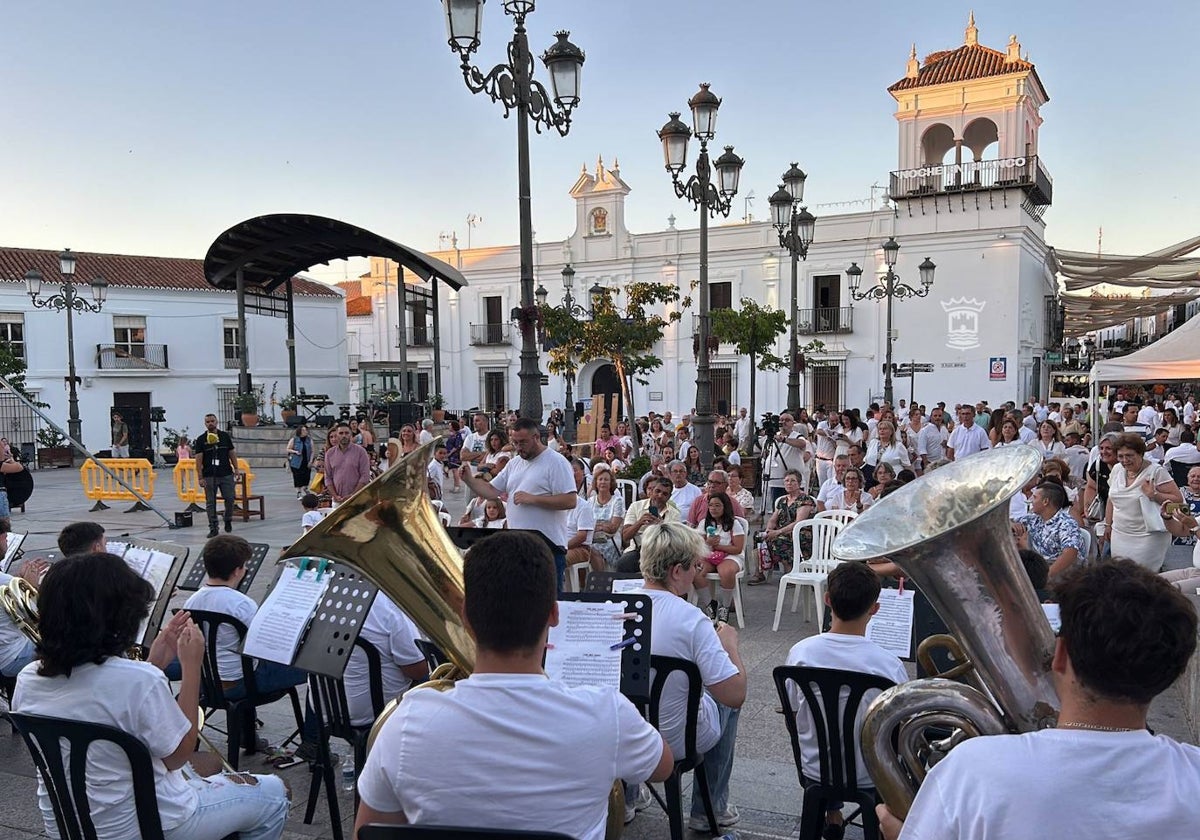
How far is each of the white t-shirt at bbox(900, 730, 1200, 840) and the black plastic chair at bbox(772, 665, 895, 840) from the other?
5.10 feet

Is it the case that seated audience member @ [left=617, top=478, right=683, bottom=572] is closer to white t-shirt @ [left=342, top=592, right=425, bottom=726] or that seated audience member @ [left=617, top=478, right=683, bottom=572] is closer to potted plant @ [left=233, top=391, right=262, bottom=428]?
white t-shirt @ [left=342, top=592, right=425, bottom=726]

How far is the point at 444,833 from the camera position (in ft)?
5.48

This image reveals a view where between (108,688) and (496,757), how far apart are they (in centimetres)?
135

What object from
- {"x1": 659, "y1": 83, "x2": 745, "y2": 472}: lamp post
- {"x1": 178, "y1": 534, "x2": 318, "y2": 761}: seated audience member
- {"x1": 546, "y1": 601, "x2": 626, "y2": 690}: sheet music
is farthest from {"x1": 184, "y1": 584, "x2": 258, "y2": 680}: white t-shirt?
{"x1": 659, "y1": 83, "x2": 745, "y2": 472}: lamp post

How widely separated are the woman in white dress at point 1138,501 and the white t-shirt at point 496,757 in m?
5.74

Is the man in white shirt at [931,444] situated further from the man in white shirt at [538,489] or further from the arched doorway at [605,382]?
the arched doorway at [605,382]

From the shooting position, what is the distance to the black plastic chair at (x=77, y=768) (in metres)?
2.32

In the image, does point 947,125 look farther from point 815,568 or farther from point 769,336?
point 815,568

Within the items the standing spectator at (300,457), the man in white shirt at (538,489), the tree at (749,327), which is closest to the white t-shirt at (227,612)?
the man in white shirt at (538,489)

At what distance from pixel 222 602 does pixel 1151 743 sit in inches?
145

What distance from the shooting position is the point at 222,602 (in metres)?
3.88

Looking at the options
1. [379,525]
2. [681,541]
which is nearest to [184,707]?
[379,525]

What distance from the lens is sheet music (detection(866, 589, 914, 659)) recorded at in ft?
12.1

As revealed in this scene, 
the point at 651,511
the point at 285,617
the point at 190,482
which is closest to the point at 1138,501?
the point at 651,511
